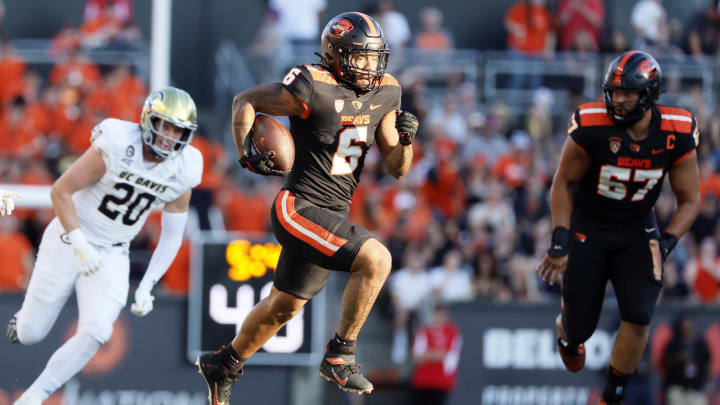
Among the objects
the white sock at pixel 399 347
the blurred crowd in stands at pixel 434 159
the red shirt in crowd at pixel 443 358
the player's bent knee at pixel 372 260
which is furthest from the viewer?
the blurred crowd in stands at pixel 434 159

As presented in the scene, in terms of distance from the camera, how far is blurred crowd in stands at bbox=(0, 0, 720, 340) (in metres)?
11.7

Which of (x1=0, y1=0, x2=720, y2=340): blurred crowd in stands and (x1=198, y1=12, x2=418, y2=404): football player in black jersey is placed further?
(x1=0, y1=0, x2=720, y2=340): blurred crowd in stands

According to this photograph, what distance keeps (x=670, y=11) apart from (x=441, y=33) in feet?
12.1

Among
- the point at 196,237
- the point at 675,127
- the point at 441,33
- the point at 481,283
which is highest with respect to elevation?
the point at 675,127

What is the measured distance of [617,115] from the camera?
7.16 metres

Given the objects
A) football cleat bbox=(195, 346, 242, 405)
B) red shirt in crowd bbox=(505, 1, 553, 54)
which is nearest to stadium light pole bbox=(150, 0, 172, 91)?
football cleat bbox=(195, 346, 242, 405)

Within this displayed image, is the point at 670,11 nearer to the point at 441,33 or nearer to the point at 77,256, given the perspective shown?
the point at 441,33

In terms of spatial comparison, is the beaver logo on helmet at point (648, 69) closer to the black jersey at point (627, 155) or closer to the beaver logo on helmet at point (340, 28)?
the black jersey at point (627, 155)

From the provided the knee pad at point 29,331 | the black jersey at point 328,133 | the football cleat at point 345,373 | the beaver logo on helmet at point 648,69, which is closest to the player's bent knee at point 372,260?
the black jersey at point 328,133

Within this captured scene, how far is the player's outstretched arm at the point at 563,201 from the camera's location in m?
7.29

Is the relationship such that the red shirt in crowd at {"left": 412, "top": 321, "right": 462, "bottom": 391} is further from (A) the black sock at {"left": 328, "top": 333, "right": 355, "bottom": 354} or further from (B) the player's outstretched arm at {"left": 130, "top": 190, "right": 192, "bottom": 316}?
(A) the black sock at {"left": 328, "top": 333, "right": 355, "bottom": 354}

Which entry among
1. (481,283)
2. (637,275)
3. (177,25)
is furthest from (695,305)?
(177,25)

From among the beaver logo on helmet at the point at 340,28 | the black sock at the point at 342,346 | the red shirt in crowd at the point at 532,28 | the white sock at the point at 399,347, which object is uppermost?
the beaver logo on helmet at the point at 340,28

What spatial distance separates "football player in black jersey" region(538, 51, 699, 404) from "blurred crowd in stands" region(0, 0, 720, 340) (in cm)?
400
